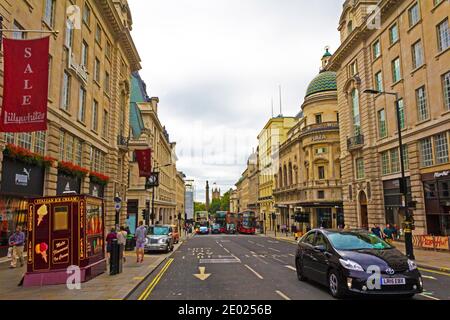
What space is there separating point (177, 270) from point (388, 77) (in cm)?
2400

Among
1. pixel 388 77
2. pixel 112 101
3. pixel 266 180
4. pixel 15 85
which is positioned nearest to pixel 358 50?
pixel 388 77

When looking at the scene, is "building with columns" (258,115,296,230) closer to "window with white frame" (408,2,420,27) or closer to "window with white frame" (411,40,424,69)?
"window with white frame" (411,40,424,69)

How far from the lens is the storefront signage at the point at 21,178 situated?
50.8 feet

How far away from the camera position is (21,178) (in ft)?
55.0

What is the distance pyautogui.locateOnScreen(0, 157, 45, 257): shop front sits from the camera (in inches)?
615

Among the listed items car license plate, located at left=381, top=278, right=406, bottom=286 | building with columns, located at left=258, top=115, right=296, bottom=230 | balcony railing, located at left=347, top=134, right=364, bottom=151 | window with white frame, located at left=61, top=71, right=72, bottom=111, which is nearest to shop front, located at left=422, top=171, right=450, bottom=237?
balcony railing, located at left=347, top=134, right=364, bottom=151

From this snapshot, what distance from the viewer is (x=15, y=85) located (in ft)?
38.7

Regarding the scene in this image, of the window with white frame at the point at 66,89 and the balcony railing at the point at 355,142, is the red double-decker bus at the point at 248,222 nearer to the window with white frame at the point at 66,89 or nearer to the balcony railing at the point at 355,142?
the balcony railing at the point at 355,142

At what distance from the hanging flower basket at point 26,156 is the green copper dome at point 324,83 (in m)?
44.1

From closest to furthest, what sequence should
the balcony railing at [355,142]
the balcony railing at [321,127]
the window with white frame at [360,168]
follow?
1. the balcony railing at [355,142]
2. the window with white frame at [360,168]
3. the balcony railing at [321,127]

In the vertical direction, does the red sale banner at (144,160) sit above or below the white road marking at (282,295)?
above

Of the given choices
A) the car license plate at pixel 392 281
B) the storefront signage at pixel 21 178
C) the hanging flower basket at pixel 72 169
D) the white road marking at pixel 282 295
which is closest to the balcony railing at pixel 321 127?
the hanging flower basket at pixel 72 169

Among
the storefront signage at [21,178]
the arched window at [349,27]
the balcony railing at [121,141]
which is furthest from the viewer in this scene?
the arched window at [349,27]
